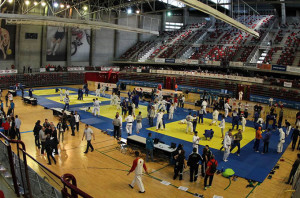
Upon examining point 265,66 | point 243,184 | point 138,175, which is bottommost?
point 243,184

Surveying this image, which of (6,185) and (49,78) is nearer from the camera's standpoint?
(6,185)

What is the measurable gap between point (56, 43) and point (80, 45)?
484 centimetres

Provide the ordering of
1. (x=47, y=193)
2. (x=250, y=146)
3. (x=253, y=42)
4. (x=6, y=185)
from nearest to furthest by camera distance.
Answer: (x=47, y=193) → (x=6, y=185) → (x=250, y=146) → (x=253, y=42)

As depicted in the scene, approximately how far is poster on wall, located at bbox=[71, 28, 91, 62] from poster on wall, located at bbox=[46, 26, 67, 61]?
1602mm

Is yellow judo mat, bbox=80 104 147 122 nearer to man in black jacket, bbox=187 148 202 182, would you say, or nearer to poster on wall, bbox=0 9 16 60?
man in black jacket, bbox=187 148 202 182

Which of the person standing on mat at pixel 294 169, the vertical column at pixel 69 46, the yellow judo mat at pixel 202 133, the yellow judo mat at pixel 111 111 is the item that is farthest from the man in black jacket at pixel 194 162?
the vertical column at pixel 69 46

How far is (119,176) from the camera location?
1168 cm

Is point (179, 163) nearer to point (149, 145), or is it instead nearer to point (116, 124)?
point (149, 145)

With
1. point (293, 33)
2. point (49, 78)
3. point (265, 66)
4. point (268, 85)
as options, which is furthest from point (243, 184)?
point (293, 33)

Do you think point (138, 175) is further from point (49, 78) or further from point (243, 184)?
point (49, 78)

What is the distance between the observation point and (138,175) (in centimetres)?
1008

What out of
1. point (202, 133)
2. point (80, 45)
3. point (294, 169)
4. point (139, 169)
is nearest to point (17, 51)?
point (80, 45)

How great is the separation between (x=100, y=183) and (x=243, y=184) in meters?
6.16

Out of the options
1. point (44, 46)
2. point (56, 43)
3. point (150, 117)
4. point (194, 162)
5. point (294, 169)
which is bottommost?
point (294, 169)
